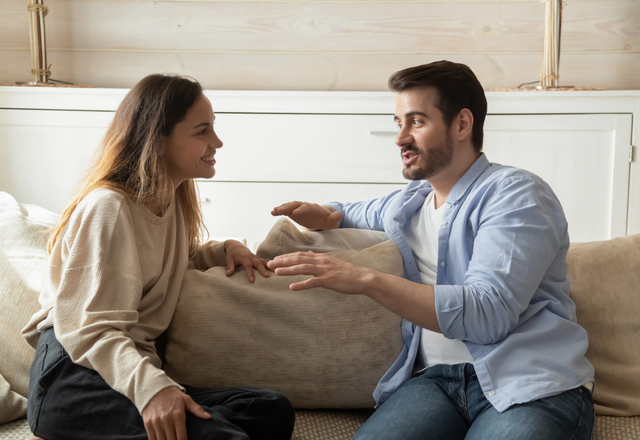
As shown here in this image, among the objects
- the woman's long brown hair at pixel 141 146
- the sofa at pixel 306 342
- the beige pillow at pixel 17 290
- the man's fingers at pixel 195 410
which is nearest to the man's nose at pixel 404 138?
the sofa at pixel 306 342

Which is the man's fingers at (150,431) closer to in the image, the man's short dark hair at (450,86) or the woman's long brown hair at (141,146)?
the woman's long brown hair at (141,146)

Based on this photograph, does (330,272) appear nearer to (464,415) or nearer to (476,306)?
(476,306)

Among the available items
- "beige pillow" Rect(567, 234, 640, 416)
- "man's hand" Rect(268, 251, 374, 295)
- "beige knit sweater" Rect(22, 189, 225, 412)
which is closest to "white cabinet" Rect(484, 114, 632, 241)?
"beige pillow" Rect(567, 234, 640, 416)

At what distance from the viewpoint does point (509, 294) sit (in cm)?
106

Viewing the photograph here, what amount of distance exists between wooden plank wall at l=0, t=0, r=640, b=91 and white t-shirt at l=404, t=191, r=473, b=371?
1363 millimetres

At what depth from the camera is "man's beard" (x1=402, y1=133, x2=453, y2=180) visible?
1312 mm

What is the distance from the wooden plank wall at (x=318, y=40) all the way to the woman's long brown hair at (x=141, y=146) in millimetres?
1355

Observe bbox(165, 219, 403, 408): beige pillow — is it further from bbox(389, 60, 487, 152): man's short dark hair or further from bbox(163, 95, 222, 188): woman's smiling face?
bbox(389, 60, 487, 152): man's short dark hair

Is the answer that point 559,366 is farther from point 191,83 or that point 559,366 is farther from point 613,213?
point 613,213

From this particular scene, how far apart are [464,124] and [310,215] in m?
0.43

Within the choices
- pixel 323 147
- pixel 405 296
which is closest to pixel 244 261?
pixel 405 296

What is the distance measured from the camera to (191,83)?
133cm

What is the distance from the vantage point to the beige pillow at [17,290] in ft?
4.03

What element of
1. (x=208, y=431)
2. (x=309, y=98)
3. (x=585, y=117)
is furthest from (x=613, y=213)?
(x=208, y=431)
